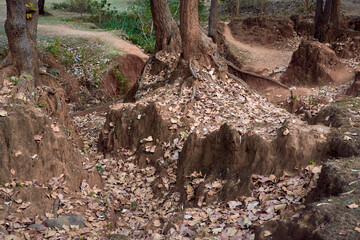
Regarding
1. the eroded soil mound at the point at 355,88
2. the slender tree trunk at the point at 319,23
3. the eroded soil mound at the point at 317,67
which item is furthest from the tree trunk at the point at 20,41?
the slender tree trunk at the point at 319,23

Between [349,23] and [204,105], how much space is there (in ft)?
40.8

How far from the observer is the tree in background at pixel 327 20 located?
14.7m

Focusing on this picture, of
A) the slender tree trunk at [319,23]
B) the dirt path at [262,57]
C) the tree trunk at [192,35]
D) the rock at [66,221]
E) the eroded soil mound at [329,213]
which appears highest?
the slender tree trunk at [319,23]

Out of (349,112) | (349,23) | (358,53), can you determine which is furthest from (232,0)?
(349,112)

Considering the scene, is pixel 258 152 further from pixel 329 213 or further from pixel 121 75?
pixel 121 75

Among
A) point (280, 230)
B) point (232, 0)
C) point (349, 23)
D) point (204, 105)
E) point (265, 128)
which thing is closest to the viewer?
point (280, 230)

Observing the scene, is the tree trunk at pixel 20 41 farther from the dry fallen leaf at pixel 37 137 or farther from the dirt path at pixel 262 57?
the dirt path at pixel 262 57

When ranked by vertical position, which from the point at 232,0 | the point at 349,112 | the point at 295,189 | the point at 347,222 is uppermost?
the point at 232,0

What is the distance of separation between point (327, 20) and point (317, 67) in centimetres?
321

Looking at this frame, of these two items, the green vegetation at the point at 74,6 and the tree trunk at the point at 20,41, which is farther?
the green vegetation at the point at 74,6

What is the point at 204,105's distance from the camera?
7199 mm

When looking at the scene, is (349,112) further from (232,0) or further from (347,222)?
(232,0)

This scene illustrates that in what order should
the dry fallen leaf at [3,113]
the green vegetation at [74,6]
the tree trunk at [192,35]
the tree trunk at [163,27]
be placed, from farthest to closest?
the green vegetation at [74,6] → the tree trunk at [163,27] → the tree trunk at [192,35] → the dry fallen leaf at [3,113]

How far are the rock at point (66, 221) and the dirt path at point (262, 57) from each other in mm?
11324
